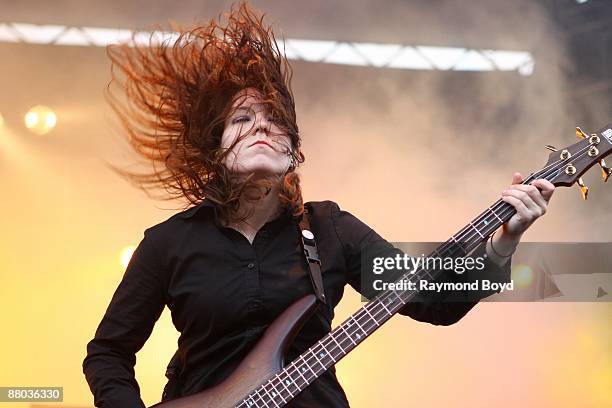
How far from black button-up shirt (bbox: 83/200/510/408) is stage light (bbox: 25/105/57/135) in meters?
1.43

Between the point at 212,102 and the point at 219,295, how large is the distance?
1.57 ft

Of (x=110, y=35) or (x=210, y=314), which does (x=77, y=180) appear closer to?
(x=110, y=35)

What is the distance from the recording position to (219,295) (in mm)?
1909

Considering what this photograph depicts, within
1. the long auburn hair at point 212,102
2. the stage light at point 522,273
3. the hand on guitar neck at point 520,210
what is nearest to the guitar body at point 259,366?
the long auburn hair at point 212,102

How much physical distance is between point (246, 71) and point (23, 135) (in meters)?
1.46

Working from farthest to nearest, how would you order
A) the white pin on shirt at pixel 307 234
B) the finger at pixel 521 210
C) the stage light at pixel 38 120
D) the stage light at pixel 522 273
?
the stage light at pixel 38 120 → the stage light at pixel 522 273 → the white pin on shirt at pixel 307 234 → the finger at pixel 521 210

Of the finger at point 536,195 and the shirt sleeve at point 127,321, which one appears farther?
the shirt sleeve at point 127,321

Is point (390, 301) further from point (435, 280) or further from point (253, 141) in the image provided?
point (253, 141)

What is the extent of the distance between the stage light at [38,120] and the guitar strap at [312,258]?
162 cm

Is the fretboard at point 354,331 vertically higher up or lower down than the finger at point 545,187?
lower down

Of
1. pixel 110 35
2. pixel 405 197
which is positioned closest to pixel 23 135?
pixel 110 35

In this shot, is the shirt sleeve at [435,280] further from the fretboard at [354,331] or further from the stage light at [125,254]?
the stage light at [125,254]

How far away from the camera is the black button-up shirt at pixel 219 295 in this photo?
75.0 inches

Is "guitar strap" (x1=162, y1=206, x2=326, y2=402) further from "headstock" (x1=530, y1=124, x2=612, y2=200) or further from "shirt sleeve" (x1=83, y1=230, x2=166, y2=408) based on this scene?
"headstock" (x1=530, y1=124, x2=612, y2=200)
